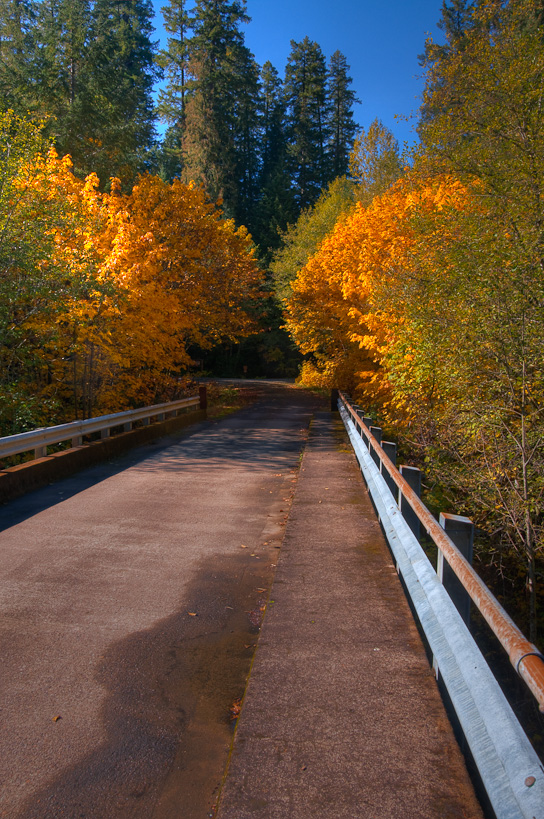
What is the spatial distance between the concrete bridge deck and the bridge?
12 mm

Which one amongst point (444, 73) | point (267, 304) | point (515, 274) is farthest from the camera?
point (267, 304)

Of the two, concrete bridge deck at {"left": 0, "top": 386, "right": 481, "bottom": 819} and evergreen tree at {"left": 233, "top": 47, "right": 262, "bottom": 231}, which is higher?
evergreen tree at {"left": 233, "top": 47, "right": 262, "bottom": 231}

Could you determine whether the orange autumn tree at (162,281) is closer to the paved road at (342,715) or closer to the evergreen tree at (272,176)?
the paved road at (342,715)

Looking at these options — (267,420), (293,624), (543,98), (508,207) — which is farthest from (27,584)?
(267,420)

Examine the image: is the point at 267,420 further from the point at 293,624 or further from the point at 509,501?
the point at 293,624

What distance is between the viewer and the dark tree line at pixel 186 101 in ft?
110

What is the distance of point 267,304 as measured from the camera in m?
54.9

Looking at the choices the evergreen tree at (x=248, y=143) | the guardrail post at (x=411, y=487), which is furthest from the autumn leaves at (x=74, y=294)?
the evergreen tree at (x=248, y=143)

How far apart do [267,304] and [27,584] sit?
50758mm

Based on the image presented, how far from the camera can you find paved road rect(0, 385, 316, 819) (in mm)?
2809

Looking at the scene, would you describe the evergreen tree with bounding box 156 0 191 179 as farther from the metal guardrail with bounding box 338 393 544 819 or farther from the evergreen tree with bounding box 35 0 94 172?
the metal guardrail with bounding box 338 393 544 819

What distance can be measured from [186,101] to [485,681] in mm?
64436

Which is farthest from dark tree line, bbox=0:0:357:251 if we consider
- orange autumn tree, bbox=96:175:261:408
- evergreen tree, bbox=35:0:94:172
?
orange autumn tree, bbox=96:175:261:408

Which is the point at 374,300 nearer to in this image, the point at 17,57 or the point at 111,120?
the point at 111,120
